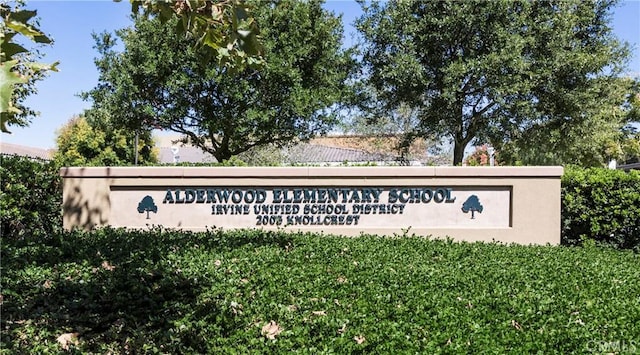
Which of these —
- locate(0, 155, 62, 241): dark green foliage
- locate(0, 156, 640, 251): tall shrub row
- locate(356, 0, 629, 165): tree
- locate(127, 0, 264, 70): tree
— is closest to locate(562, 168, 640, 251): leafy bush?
locate(0, 156, 640, 251): tall shrub row

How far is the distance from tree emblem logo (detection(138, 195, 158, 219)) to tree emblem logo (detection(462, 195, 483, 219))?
539 cm

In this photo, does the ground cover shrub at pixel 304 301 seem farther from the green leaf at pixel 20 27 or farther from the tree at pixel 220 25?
the green leaf at pixel 20 27

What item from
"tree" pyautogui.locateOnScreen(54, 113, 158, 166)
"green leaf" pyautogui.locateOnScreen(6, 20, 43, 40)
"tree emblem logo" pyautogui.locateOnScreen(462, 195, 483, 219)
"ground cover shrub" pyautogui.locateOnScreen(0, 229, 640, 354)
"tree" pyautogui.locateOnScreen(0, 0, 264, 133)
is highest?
"tree" pyautogui.locateOnScreen(54, 113, 158, 166)

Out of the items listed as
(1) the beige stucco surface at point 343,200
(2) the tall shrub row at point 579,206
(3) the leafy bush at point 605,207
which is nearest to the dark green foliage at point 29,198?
(2) the tall shrub row at point 579,206

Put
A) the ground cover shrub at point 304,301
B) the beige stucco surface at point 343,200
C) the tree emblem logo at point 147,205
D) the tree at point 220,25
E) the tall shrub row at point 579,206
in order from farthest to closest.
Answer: the tree emblem logo at point 147,205 < the beige stucco surface at point 343,200 < the tall shrub row at point 579,206 < the ground cover shrub at point 304,301 < the tree at point 220,25

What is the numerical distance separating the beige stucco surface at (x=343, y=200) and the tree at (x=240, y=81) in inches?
246

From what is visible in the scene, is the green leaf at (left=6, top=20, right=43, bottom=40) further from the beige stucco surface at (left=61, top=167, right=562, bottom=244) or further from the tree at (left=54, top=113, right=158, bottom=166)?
the tree at (left=54, top=113, right=158, bottom=166)

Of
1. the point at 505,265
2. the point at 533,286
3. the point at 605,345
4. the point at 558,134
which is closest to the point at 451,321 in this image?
the point at 605,345

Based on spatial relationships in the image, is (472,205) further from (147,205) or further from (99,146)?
(99,146)

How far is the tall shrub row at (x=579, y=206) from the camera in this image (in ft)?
27.1

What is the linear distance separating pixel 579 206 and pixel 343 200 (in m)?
4.05

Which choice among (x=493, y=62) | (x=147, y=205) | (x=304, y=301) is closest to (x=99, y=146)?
(x=147, y=205)

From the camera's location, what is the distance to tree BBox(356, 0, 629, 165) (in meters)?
13.7

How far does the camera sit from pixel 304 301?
441cm
